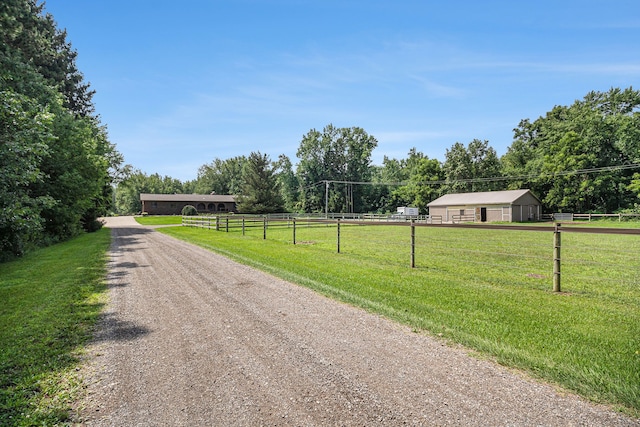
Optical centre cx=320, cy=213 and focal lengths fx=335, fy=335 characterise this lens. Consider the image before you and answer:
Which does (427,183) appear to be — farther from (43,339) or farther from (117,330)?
(43,339)

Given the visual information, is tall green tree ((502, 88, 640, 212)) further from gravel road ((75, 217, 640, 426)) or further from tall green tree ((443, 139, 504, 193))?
gravel road ((75, 217, 640, 426))

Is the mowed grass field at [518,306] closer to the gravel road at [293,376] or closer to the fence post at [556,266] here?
the fence post at [556,266]

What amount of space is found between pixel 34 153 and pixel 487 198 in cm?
4488

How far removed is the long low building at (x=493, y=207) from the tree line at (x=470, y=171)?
593cm

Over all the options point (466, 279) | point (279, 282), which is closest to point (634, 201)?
point (466, 279)

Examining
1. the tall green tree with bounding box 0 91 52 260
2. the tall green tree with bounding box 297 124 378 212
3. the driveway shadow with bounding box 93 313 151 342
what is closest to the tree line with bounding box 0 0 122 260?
the tall green tree with bounding box 0 91 52 260

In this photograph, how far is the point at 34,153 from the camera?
9031 millimetres

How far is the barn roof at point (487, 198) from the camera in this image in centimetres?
4069

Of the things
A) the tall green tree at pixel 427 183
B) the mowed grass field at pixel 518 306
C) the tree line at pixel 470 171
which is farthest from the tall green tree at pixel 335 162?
the mowed grass field at pixel 518 306

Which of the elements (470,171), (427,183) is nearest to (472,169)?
(470,171)

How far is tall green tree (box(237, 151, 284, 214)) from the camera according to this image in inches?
2111

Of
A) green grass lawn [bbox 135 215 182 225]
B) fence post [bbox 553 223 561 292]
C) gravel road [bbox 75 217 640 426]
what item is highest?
fence post [bbox 553 223 561 292]

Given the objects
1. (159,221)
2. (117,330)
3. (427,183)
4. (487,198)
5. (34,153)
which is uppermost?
(427,183)

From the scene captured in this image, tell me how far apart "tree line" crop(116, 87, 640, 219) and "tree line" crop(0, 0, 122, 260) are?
29.5 meters
